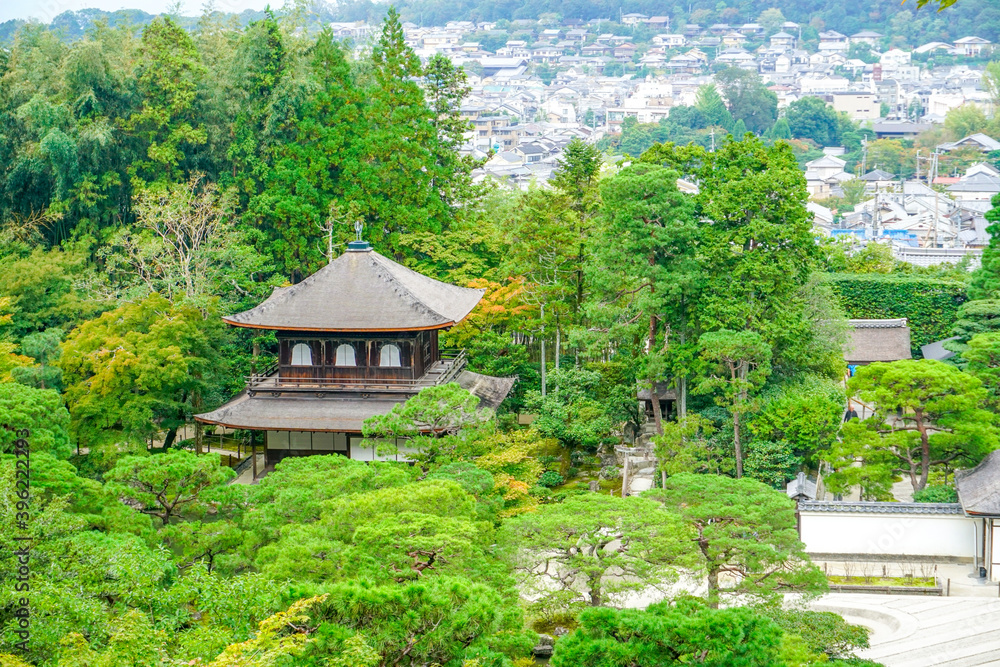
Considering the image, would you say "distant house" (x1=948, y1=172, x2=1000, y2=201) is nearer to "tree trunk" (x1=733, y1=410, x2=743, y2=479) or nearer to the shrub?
"tree trunk" (x1=733, y1=410, x2=743, y2=479)

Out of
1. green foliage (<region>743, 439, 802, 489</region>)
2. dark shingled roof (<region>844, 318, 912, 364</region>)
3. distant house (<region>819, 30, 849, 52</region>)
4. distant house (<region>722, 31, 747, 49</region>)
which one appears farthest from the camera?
distant house (<region>722, 31, 747, 49</region>)

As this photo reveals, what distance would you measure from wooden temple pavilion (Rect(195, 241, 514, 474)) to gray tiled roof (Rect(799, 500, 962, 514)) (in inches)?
354

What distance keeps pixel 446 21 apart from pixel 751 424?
568 feet

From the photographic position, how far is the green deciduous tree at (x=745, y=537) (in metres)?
17.9

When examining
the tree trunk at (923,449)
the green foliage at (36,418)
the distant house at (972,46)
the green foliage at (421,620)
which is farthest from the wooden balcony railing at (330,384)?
the distant house at (972,46)

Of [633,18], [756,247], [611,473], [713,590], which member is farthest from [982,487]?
[633,18]

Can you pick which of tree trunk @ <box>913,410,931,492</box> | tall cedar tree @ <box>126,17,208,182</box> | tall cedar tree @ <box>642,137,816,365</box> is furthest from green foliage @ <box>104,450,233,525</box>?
tall cedar tree @ <box>126,17,208,182</box>

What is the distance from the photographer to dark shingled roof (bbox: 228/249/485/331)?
85.8ft

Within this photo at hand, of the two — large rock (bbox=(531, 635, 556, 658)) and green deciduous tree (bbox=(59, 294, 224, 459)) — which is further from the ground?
green deciduous tree (bbox=(59, 294, 224, 459))

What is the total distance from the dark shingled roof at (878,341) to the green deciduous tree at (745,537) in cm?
1647

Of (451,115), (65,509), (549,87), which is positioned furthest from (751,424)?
(549,87)

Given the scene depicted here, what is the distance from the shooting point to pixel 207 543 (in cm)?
1811

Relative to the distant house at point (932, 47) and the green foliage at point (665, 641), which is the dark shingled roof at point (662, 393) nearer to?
the green foliage at point (665, 641)

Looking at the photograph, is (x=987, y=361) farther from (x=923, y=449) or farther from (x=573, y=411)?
(x=573, y=411)
